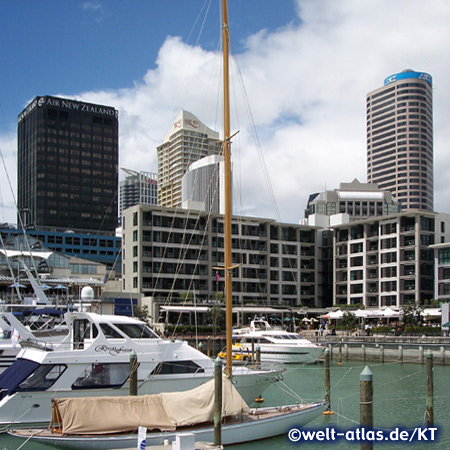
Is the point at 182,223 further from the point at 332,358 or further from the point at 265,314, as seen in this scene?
the point at 332,358

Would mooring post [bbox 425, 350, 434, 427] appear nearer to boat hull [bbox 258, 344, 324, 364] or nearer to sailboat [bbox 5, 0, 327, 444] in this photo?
sailboat [bbox 5, 0, 327, 444]

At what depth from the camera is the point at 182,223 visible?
109m

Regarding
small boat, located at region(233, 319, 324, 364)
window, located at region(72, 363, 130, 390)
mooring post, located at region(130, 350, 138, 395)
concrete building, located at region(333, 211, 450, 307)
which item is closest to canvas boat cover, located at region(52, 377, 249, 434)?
mooring post, located at region(130, 350, 138, 395)

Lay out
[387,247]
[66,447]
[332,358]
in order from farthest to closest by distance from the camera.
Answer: [387,247] < [332,358] < [66,447]

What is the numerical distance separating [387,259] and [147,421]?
96.4 m

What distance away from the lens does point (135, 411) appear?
2228 cm

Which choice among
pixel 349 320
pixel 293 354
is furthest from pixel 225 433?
pixel 349 320

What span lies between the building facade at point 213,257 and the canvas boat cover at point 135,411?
235ft

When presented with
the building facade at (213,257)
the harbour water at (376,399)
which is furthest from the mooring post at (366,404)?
the building facade at (213,257)

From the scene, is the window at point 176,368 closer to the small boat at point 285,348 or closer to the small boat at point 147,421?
the small boat at point 147,421

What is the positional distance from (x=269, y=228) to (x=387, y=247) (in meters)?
23.1

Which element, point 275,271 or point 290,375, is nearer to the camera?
point 290,375

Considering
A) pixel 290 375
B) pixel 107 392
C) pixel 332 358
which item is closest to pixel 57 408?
pixel 107 392

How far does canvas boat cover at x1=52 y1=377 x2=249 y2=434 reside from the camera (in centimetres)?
2162
